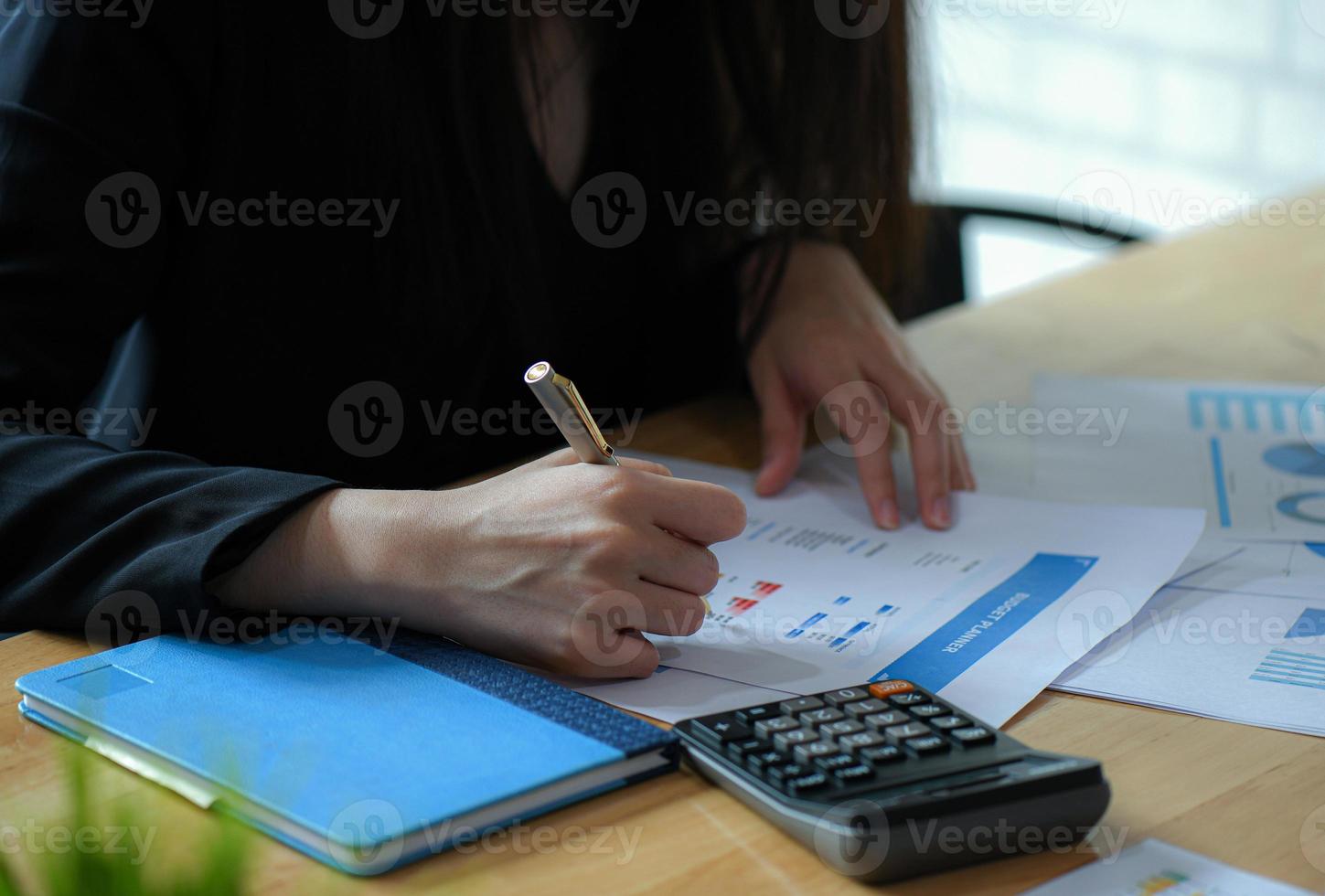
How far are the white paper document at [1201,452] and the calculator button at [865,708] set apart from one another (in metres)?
0.38

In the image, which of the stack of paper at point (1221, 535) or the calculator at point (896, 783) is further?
the stack of paper at point (1221, 535)

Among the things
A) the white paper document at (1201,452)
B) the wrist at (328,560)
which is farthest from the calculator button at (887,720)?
the white paper document at (1201,452)

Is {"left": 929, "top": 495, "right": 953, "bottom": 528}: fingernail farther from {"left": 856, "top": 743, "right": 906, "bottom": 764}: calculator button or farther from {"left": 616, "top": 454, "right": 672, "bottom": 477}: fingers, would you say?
{"left": 856, "top": 743, "right": 906, "bottom": 764}: calculator button

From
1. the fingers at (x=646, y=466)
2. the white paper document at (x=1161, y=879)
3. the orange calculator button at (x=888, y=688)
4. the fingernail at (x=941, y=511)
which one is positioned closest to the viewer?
the white paper document at (x=1161, y=879)

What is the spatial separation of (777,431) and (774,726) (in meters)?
0.48

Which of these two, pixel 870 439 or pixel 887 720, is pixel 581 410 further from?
pixel 870 439

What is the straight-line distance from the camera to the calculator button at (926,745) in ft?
1.74

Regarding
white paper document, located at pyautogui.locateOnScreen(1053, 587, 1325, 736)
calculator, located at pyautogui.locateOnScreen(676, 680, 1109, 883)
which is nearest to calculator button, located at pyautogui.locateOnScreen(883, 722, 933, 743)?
calculator, located at pyautogui.locateOnScreen(676, 680, 1109, 883)

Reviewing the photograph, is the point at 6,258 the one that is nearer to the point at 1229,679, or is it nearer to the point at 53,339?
the point at 53,339

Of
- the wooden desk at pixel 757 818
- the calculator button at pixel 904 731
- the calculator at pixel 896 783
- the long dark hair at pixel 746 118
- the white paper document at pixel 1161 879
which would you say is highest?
the long dark hair at pixel 746 118

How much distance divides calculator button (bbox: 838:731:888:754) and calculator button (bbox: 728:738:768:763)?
Answer: 0.11 ft

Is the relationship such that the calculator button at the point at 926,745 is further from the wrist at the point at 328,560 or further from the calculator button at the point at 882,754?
the wrist at the point at 328,560

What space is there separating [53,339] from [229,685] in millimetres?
306

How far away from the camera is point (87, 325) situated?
813mm
